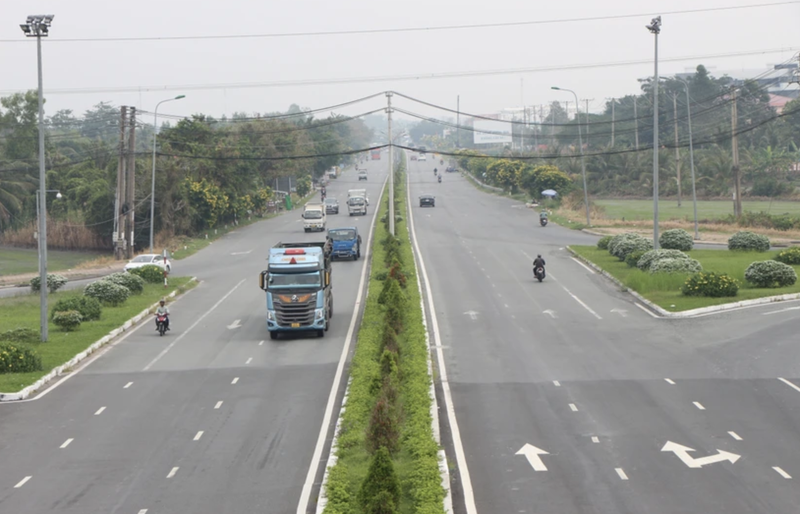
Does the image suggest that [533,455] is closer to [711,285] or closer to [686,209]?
[711,285]

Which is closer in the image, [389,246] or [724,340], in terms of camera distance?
[724,340]

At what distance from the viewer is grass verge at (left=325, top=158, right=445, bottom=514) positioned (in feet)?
50.2

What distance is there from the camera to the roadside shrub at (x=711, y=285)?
37000 millimetres

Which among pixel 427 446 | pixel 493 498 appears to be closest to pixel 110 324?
pixel 427 446

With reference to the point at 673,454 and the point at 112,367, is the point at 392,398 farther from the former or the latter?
the point at 112,367

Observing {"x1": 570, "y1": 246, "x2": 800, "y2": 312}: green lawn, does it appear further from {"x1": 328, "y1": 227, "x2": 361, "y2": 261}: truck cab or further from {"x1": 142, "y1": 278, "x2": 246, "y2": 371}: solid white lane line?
{"x1": 142, "y1": 278, "x2": 246, "y2": 371}: solid white lane line

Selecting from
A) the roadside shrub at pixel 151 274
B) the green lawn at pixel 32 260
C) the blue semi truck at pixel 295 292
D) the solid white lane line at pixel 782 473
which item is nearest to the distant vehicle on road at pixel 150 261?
the roadside shrub at pixel 151 274

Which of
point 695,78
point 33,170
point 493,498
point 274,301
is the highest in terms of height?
point 695,78

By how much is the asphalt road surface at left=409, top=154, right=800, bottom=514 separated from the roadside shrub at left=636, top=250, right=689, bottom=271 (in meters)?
2.67

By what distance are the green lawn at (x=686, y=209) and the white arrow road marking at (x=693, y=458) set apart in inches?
2407

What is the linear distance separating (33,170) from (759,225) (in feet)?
245

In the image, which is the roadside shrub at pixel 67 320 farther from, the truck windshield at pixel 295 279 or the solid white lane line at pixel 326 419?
the solid white lane line at pixel 326 419

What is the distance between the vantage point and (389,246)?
5281 cm

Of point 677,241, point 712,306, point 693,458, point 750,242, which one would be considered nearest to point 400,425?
point 693,458
